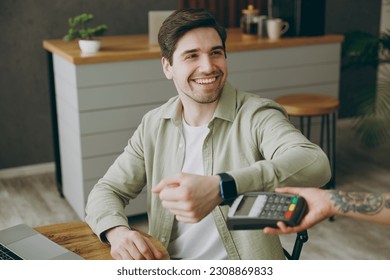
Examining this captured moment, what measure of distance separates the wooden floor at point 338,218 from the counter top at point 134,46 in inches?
31.9

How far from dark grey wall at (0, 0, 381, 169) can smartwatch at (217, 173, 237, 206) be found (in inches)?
107

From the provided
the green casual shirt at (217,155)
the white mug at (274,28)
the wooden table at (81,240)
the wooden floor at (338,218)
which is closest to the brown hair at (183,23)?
the green casual shirt at (217,155)

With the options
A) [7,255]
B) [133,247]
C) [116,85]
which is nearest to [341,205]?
[133,247]

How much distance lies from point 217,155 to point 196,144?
8cm

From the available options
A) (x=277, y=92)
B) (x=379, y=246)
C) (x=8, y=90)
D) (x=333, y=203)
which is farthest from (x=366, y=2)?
(x=333, y=203)

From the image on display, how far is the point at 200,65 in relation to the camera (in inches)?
59.8

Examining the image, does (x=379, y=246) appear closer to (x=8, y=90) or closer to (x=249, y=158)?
(x=249, y=158)

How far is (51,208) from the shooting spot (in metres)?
3.11

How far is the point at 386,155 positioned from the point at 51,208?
2.17 m

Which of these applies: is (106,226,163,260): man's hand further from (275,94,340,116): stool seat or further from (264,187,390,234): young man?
(275,94,340,116): stool seat

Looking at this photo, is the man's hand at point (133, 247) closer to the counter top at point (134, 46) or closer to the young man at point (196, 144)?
the young man at point (196, 144)

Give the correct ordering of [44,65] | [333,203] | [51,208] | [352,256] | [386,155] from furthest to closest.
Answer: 1. [386,155]
2. [44,65]
3. [51,208]
4. [352,256]
5. [333,203]

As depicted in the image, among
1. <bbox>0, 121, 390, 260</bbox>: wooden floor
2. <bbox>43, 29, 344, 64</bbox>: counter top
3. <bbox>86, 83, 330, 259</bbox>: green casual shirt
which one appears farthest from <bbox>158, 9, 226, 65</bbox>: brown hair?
<bbox>0, 121, 390, 260</bbox>: wooden floor

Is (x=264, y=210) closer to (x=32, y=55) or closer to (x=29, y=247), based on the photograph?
(x=29, y=247)
